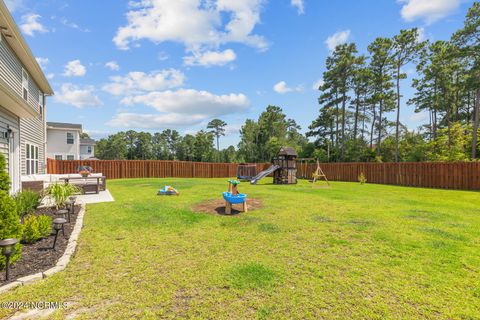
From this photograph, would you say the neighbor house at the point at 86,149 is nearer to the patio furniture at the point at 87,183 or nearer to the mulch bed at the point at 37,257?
the patio furniture at the point at 87,183

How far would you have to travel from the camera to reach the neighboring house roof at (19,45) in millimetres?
6855

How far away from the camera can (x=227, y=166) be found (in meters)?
25.8

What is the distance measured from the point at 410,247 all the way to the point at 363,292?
1967 millimetres

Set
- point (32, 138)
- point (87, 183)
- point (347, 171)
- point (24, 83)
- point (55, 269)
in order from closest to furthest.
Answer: point (55, 269)
point (24, 83)
point (87, 183)
point (32, 138)
point (347, 171)

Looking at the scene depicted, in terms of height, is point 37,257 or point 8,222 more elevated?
point 8,222

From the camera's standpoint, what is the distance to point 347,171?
2131 cm

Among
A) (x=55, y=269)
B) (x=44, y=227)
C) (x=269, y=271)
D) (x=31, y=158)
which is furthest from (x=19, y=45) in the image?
(x=269, y=271)

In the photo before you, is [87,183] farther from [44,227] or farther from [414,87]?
[414,87]

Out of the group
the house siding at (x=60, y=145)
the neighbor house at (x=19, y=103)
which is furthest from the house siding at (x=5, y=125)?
the house siding at (x=60, y=145)

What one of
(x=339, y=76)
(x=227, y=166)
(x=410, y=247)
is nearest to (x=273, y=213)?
(x=410, y=247)

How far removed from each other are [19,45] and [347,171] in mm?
21736

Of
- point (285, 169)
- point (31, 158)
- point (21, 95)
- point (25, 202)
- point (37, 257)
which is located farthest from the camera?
point (285, 169)

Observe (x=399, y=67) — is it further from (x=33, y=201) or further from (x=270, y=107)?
(x=33, y=201)

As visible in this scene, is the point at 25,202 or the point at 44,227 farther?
the point at 25,202
